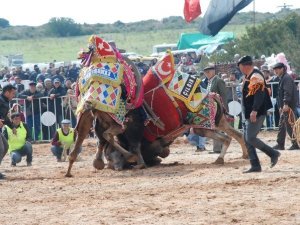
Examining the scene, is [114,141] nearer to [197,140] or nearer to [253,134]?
[253,134]

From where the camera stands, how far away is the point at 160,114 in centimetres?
1723

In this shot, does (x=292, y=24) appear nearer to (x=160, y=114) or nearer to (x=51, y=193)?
(x=160, y=114)

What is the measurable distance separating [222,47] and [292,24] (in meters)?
3.45

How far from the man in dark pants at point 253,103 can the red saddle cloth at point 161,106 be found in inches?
94.8

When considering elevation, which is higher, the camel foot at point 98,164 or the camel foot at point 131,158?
the camel foot at point 131,158

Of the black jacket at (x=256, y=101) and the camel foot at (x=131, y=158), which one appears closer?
the black jacket at (x=256, y=101)

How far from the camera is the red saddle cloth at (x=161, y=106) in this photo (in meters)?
17.2

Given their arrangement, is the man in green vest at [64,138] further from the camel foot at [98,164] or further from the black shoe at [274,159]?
the black shoe at [274,159]

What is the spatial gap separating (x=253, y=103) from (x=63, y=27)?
228ft

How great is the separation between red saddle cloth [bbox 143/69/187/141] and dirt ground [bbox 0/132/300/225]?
641 millimetres

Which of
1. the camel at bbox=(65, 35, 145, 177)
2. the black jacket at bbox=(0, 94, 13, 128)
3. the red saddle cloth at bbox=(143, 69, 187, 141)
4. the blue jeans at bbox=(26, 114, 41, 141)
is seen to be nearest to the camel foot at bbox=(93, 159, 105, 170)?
the camel at bbox=(65, 35, 145, 177)

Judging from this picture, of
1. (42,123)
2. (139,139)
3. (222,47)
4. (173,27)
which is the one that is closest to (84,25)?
(173,27)

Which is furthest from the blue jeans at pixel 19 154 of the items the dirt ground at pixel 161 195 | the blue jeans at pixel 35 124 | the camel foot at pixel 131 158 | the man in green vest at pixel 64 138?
the blue jeans at pixel 35 124

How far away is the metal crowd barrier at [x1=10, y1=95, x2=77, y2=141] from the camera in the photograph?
86.5ft
